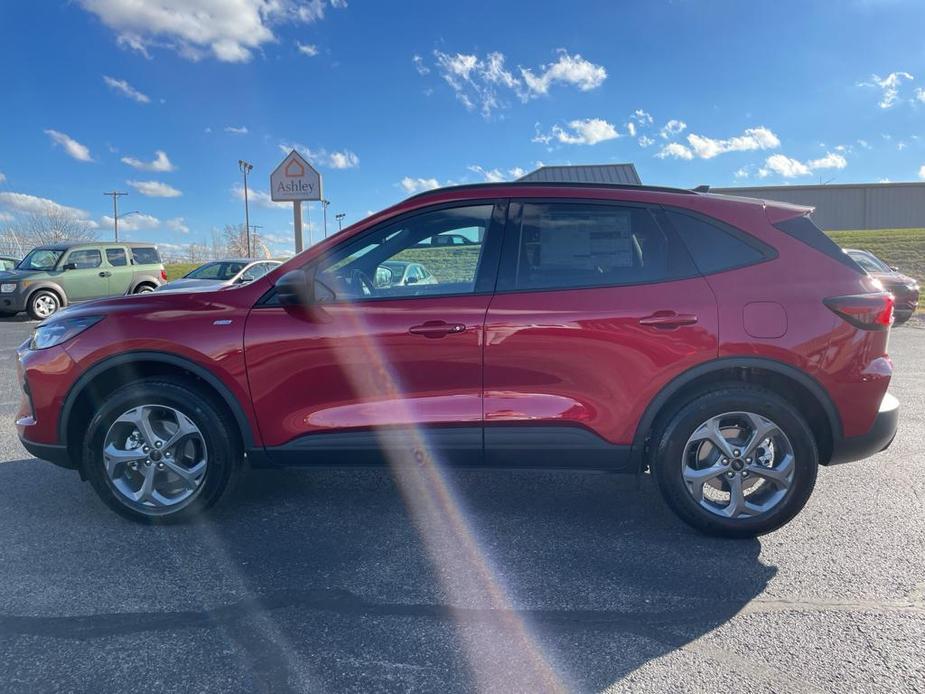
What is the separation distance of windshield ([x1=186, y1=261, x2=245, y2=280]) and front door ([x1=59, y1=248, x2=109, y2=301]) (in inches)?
79.5

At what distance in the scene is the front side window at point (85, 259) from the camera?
14.5 m

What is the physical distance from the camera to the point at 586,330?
2990 millimetres

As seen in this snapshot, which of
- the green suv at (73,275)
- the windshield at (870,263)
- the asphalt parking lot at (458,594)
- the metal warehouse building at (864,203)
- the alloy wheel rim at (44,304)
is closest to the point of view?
the asphalt parking lot at (458,594)

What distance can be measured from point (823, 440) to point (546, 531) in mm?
1507

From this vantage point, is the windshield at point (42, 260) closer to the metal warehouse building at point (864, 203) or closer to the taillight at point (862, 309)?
the taillight at point (862, 309)

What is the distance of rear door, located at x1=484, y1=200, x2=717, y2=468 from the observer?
9.82 feet

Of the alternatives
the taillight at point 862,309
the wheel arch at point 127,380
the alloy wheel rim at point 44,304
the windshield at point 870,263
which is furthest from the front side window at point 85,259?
the windshield at point 870,263

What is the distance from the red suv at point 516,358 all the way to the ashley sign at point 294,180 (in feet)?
37.7

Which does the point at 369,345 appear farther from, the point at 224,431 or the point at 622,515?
the point at 622,515

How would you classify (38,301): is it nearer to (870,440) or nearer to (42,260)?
(42,260)

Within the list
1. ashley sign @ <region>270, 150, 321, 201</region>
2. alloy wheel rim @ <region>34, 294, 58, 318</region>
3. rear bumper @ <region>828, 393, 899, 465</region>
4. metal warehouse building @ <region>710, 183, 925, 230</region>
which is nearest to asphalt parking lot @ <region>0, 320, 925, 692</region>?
rear bumper @ <region>828, 393, 899, 465</region>

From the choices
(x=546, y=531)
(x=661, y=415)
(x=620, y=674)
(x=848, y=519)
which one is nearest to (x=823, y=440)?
(x=848, y=519)

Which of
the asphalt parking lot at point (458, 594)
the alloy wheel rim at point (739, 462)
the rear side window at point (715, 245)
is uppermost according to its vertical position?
the rear side window at point (715, 245)

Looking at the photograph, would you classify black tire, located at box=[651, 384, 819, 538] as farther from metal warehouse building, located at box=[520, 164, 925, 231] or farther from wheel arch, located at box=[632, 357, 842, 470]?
metal warehouse building, located at box=[520, 164, 925, 231]
